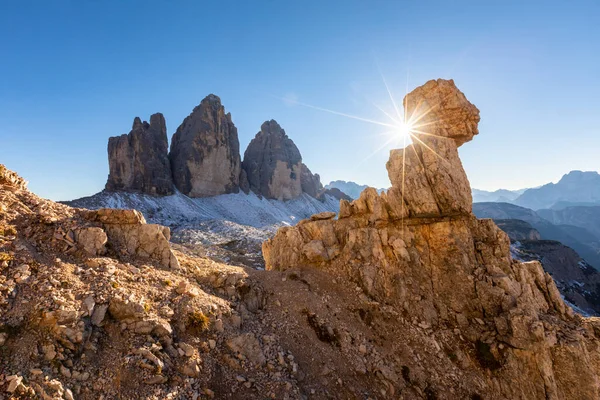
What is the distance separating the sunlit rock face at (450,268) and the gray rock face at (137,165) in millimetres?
118534

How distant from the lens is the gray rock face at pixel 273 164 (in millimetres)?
176125

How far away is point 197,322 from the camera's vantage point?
11.9 m

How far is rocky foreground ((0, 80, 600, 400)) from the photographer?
9133 mm

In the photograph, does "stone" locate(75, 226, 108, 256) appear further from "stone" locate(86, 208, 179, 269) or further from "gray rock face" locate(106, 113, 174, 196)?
"gray rock face" locate(106, 113, 174, 196)

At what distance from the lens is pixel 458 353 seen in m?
16.0

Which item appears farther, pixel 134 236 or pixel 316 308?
pixel 316 308

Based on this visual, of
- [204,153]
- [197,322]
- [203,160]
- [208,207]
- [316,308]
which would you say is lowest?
[316,308]

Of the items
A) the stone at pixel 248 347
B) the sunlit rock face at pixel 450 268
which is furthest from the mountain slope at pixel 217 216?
the stone at pixel 248 347

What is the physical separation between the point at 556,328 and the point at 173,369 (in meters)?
20.0

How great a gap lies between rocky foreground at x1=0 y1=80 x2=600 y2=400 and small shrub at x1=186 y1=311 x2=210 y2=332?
44mm

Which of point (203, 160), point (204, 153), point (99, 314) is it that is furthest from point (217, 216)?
point (99, 314)

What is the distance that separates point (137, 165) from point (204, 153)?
101 feet

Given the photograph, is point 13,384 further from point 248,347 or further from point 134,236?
point 134,236

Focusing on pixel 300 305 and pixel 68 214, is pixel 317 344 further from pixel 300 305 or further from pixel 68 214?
pixel 68 214
